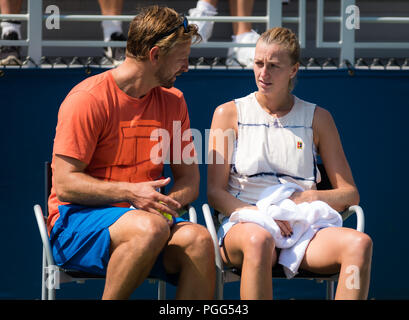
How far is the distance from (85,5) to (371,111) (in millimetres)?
3036

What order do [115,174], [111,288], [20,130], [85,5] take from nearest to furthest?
1. [111,288]
2. [115,174]
3. [20,130]
4. [85,5]

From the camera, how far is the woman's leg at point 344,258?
9.52 ft

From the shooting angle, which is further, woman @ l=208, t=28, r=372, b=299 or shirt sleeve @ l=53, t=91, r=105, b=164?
woman @ l=208, t=28, r=372, b=299

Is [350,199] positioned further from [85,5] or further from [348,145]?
[85,5]

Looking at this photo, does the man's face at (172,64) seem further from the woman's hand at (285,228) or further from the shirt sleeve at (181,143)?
the woman's hand at (285,228)

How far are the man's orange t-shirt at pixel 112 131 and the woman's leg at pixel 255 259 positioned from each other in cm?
53

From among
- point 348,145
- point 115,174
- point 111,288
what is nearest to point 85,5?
point 348,145

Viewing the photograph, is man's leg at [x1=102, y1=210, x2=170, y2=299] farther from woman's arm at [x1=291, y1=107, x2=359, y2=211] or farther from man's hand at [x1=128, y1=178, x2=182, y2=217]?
woman's arm at [x1=291, y1=107, x2=359, y2=211]

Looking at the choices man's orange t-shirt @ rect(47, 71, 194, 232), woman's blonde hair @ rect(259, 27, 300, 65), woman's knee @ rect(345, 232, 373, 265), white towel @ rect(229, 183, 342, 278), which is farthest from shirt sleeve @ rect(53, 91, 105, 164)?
woman's knee @ rect(345, 232, 373, 265)

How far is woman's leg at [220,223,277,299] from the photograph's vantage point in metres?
2.89

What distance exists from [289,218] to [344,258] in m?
0.31

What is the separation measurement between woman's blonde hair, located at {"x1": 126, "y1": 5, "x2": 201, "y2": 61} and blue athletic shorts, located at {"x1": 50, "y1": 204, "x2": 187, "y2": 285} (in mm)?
727

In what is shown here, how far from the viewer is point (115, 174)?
311 cm

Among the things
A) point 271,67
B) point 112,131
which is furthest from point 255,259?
point 271,67
